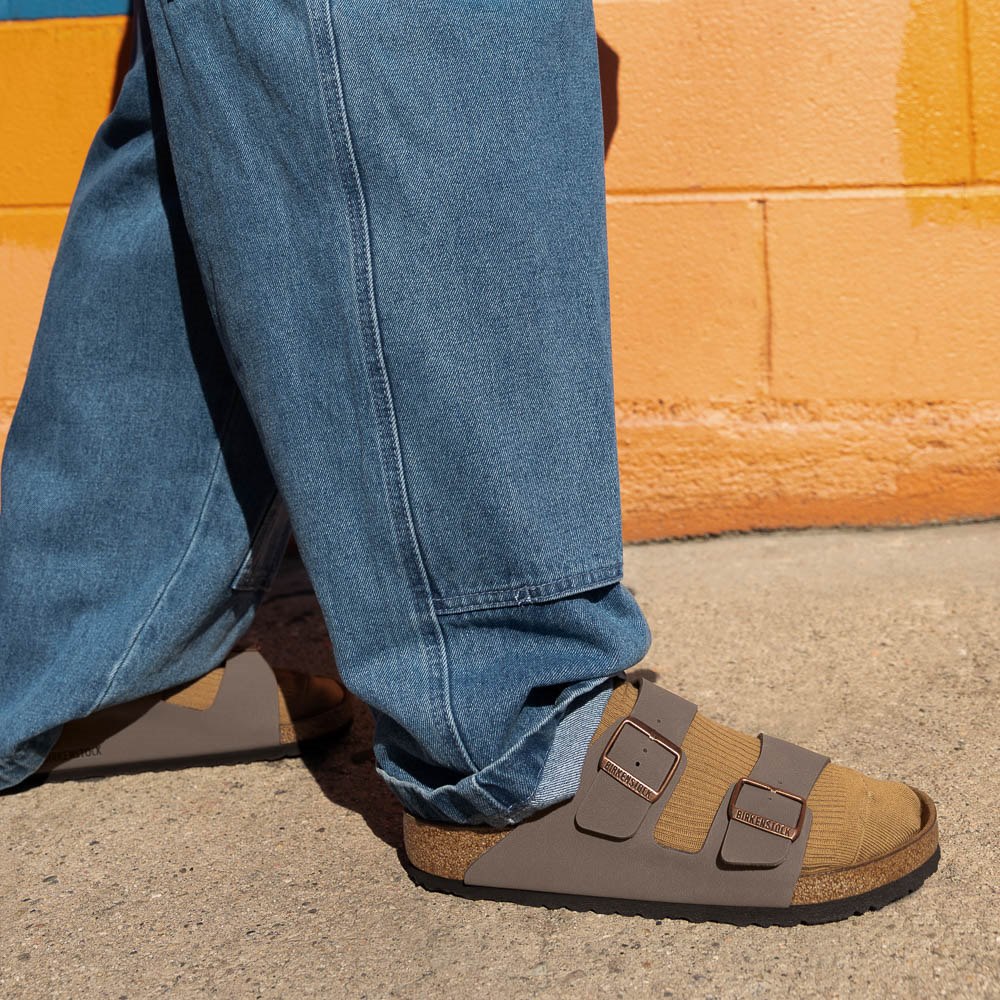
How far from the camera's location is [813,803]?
1.16 meters

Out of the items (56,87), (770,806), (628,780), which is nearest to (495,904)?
(628,780)

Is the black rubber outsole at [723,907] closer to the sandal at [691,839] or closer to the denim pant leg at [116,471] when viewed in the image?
the sandal at [691,839]

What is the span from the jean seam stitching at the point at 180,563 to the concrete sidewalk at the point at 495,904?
0.62 ft

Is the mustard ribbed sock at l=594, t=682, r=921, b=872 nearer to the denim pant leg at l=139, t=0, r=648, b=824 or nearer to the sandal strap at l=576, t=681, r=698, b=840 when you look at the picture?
the sandal strap at l=576, t=681, r=698, b=840

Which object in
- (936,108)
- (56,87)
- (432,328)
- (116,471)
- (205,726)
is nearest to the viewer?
(432,328)

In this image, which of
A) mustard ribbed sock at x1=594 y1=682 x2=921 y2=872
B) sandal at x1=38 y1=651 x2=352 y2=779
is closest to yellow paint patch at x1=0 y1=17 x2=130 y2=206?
sandal at x1=38 y1=651 x2=352 y2=779

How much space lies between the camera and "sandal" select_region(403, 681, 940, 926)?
3.67 feet

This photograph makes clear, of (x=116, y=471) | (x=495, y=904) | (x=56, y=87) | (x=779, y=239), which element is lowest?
(x=495, y=904)

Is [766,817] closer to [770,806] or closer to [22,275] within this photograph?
[770,806]

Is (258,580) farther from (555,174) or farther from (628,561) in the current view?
(628,561)

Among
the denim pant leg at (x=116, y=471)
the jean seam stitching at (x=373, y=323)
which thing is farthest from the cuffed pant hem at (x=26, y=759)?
the jean seam stitching at (x=373, y=323)

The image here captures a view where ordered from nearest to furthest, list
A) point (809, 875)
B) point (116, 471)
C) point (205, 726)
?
point (809, 875) < point (116, 471) < point (205, 726)

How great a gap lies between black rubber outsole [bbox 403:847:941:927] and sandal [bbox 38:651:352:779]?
40 centimetres

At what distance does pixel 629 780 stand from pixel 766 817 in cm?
15
